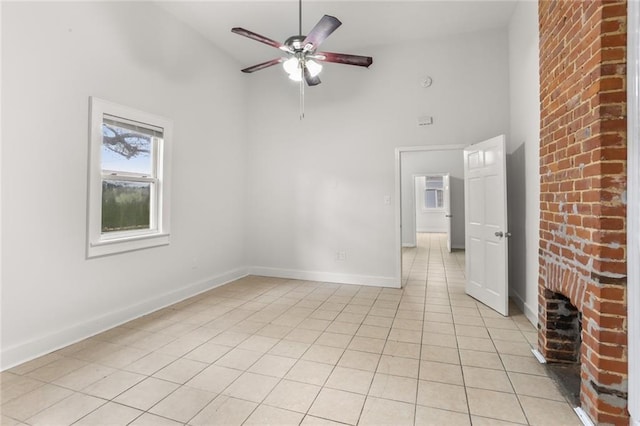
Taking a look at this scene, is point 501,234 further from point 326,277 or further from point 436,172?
point 436,172

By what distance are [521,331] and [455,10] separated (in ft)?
12.2

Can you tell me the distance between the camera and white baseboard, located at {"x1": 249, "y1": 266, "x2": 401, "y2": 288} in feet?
15.1

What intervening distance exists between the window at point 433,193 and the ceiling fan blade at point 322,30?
10.3m

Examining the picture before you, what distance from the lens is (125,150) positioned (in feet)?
10.9

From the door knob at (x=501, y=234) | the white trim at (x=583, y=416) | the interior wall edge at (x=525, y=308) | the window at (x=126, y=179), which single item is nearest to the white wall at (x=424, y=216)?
the interior wall edge at (x=525, y=308)

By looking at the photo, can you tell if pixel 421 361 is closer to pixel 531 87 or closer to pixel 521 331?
pixel 521 331

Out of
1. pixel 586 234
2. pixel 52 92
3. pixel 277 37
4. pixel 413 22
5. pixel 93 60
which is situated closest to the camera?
pixel 586 234

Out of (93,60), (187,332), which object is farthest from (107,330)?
(93,60)

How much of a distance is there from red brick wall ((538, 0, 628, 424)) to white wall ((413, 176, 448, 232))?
33.3ft

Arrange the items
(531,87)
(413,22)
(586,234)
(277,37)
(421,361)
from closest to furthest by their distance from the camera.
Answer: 1. (586,234)
2. (421,361)
3. (531,87)
4. (413,22)
5. (277,37)

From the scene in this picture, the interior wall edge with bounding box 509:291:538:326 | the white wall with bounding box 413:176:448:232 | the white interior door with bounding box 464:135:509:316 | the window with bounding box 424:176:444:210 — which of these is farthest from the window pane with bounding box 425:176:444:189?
the interior wall edge with bounding box 509:291:538:326

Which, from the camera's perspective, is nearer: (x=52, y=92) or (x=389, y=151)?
(x=52, y=92)

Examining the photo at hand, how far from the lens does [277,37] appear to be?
14.2 ft

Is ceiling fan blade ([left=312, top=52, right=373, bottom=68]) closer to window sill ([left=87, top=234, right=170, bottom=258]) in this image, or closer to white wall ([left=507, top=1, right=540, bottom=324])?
white wall ([left=507, top=1, right=540, bottom=324])
